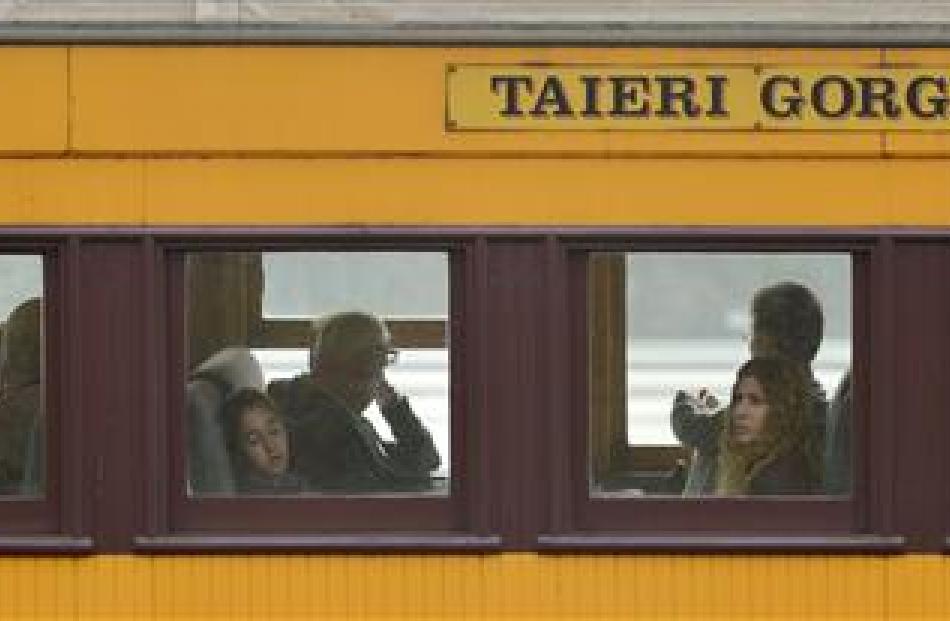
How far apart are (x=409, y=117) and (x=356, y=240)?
1.03 ft

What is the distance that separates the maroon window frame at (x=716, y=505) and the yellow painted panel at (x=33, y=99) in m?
1.20

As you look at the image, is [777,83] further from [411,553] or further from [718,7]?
[411,553]

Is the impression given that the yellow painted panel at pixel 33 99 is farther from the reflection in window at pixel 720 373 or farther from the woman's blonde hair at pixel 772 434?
the woman's blonde hair at pixel 772 434

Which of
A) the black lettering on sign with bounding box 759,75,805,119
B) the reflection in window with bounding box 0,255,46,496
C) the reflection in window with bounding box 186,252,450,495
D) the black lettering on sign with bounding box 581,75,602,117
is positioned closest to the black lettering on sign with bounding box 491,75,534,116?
the black lettering on sign with bounding box 581,75,602,117

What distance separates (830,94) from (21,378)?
202cm

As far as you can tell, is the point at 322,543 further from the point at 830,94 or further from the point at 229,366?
the point at 830,94

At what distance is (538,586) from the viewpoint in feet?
29.4

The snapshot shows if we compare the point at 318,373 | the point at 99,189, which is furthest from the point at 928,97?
the point at 99,189

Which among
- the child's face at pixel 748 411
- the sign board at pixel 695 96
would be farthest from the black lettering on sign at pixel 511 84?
the child's face at pixel 748 411

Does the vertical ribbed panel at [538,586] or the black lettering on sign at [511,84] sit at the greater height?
the black lettering on sign at [511,84]

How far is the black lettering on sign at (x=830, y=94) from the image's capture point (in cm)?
888

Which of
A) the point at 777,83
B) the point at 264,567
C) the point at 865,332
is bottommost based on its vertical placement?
the point at 264,567

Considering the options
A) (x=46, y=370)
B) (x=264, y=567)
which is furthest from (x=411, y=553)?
(x=46, y=370)

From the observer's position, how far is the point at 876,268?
892 centimetres
